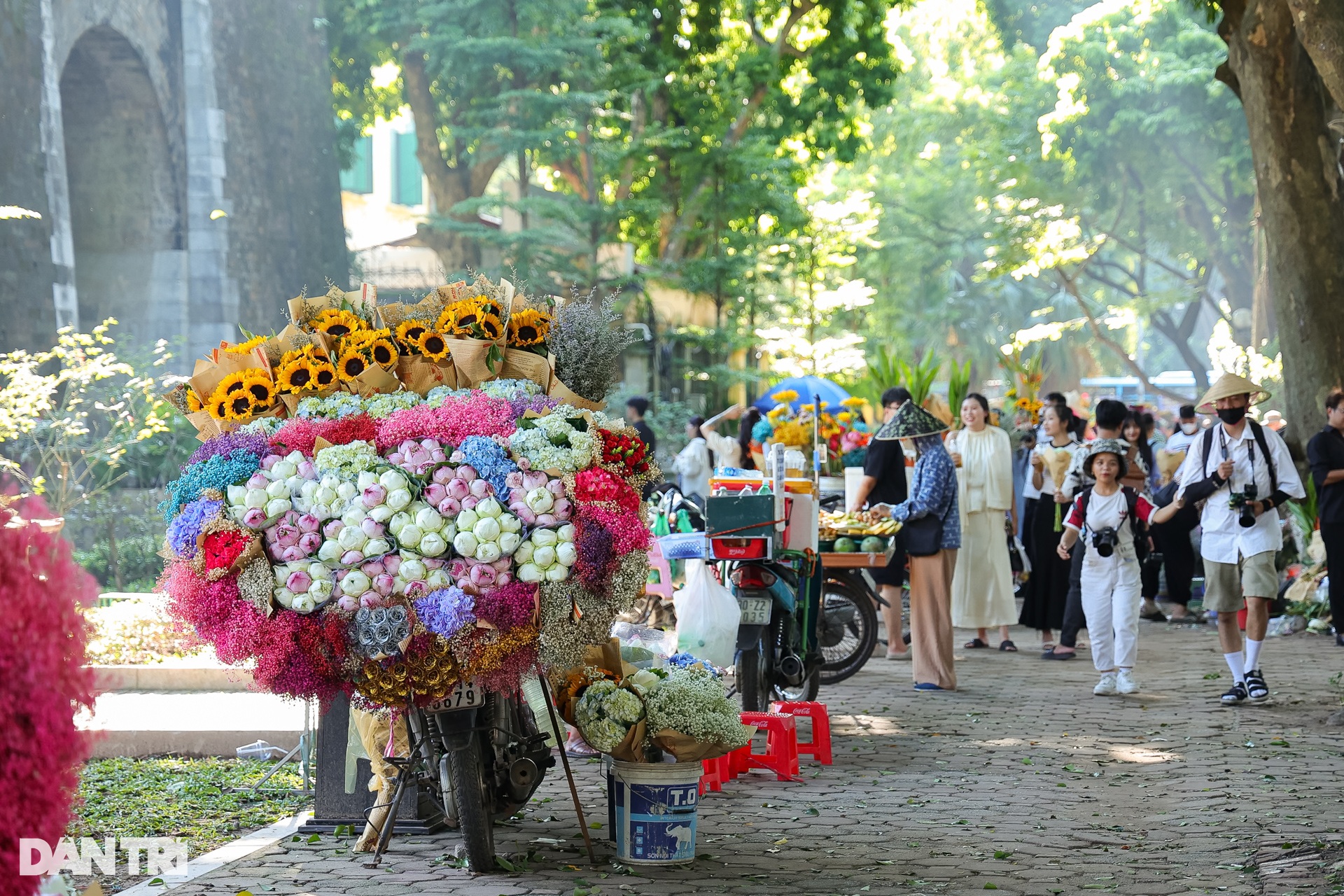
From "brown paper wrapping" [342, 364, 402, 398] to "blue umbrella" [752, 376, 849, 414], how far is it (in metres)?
11.3

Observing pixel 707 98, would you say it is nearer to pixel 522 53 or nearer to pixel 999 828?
pixel 522 53

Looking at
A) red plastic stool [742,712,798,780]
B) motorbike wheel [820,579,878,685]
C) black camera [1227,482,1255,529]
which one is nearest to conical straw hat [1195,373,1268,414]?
black camera [1227,482,1255,529]

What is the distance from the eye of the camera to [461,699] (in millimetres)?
5652

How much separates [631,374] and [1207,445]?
72.3 feet

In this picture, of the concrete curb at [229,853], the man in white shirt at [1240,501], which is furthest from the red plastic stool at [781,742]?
the man in white shirt at [1240,501]

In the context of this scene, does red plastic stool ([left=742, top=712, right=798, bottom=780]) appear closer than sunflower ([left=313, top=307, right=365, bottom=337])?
No

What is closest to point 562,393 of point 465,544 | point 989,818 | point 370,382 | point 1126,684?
point 370,382

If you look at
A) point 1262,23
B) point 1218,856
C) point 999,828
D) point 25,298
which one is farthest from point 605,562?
point 25,298

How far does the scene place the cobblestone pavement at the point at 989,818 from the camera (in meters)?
5.63

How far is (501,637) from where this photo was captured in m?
5.30

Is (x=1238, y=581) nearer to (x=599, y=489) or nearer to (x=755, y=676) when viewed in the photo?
(x=755, y=676)

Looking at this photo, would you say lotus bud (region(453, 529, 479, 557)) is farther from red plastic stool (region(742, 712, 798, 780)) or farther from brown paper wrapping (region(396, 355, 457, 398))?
red plastic stool (region(742, 712, 798, 780))

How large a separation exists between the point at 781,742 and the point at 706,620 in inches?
32.0

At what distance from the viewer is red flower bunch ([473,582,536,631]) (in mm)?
5289
